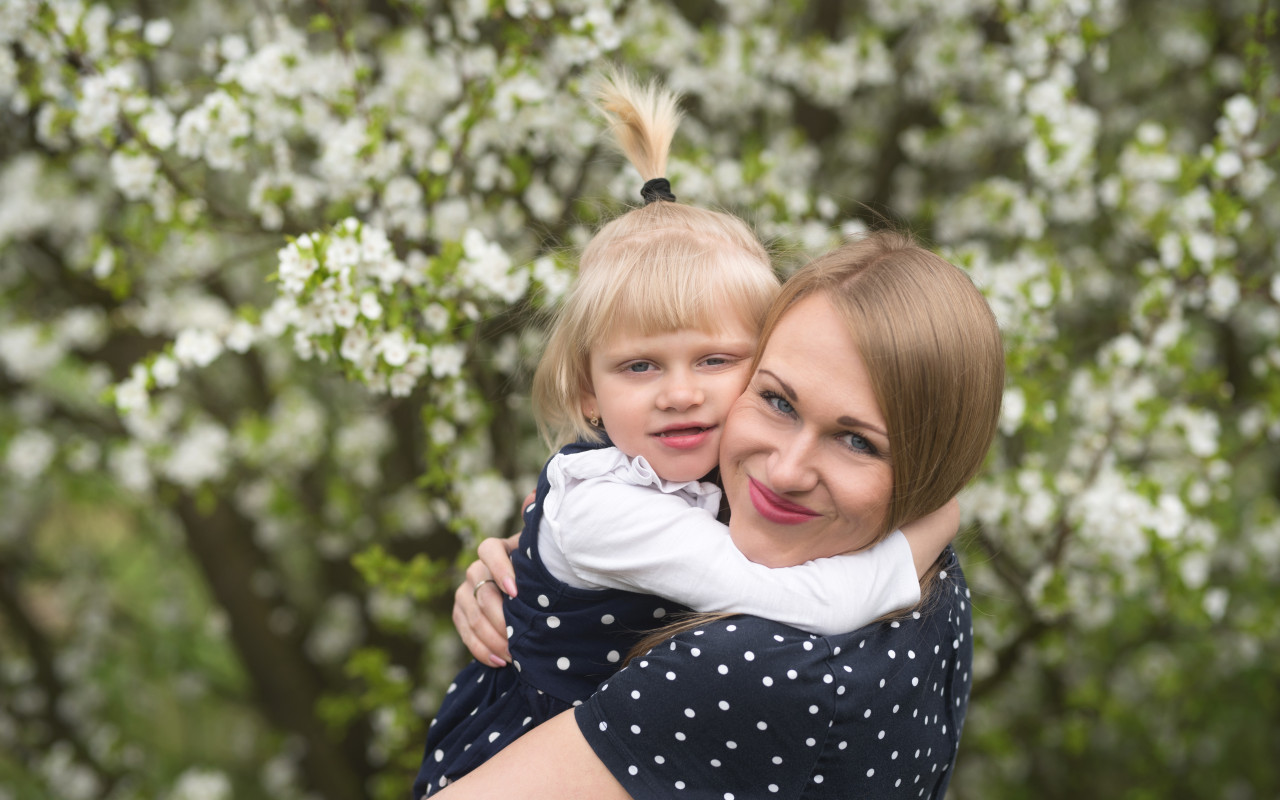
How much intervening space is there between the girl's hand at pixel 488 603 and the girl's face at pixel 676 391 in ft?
1.11

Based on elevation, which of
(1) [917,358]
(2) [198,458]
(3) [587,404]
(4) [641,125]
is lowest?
(2) [198,458]

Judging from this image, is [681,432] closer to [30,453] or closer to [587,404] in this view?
[587,404]

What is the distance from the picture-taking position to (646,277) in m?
1.71

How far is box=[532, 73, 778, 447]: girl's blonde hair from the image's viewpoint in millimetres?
1701

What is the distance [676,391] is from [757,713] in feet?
1.81

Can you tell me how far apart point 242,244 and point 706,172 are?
8.87ft

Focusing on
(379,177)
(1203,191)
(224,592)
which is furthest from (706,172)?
(224,592)

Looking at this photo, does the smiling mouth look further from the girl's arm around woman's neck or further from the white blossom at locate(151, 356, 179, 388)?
the white blossom at locate(151, 356, 179, 388)

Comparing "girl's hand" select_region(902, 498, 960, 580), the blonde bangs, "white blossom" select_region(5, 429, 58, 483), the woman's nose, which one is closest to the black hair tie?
the blonde bangs

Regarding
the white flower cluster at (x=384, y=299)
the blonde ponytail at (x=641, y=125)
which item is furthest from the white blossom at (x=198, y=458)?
the blonde ponytail at (x=641, y=125)

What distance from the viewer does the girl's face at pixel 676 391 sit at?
5.50 ft

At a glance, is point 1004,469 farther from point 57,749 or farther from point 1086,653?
point 57,749

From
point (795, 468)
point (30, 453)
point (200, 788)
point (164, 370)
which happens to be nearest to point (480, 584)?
point (795, 468)

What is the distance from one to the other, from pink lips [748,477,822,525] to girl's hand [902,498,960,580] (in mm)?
229
